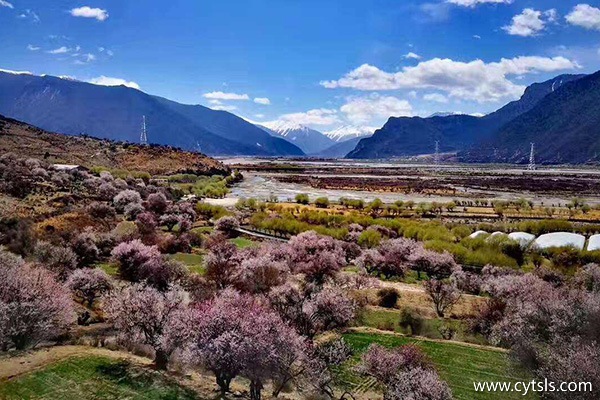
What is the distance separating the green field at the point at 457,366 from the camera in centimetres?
2913

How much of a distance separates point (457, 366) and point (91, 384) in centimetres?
2303

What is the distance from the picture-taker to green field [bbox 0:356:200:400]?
80.3 feet

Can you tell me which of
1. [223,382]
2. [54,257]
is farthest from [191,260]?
[223,382]

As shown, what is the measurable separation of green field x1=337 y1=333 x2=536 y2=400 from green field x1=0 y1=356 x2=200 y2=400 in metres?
10.7

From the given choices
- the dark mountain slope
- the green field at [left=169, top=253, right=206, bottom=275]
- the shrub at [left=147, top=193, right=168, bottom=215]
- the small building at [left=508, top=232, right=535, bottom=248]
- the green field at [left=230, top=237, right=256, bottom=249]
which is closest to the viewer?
the green field at [left=169, top=253, right=206, bottom=275]

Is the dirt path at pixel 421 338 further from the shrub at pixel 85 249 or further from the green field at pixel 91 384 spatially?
the shrub at pixel 85 249

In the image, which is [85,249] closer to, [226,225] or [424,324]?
[226,225]

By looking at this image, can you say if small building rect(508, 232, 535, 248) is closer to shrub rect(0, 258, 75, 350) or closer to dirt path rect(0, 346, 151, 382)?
dirt path rect(0, 346, 151, 382)

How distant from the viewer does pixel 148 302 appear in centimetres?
3011

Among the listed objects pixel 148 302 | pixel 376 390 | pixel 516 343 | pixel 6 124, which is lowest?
pixel 376 390

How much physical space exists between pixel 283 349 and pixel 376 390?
23.1 feet

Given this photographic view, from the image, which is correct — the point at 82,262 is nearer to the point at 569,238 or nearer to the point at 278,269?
the point at 278,269

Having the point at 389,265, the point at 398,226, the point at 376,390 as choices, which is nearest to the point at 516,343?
the point at 376,390

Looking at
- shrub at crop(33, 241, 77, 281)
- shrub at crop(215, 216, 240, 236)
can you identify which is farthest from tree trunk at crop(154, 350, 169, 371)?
shrub at crop(215, 216, 240, 236)
